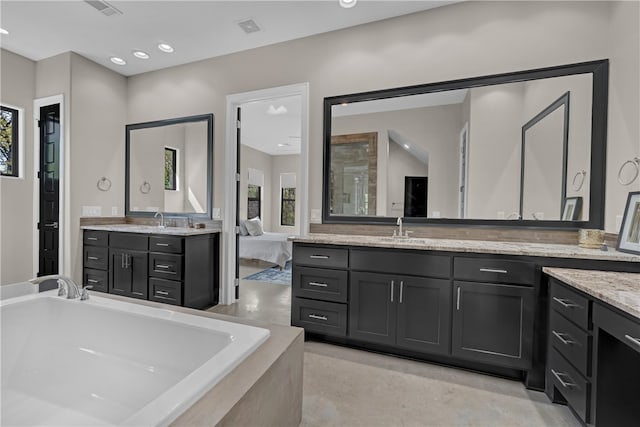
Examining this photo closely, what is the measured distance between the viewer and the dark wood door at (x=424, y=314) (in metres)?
2.07

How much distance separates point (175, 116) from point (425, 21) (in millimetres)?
3047

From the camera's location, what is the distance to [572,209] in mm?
2227

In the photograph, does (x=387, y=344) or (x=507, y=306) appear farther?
(x=387, y=344)

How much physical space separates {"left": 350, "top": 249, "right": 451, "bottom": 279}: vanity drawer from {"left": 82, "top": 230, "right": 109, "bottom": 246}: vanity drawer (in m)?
2.93

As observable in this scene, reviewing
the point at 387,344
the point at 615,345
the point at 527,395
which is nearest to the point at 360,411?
the point at 387,344

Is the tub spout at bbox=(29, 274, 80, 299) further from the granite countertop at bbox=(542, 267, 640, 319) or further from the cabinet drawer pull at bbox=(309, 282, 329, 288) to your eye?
the granite countertop at bbox=(542, 267, 640, 319)

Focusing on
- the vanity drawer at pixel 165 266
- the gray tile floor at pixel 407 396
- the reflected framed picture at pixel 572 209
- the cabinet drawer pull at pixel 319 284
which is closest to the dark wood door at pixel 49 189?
the vanity drawer at pixel 165 266

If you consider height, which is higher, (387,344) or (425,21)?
(425,21)

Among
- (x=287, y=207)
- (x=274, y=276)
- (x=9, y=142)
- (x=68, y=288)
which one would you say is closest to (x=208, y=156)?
(x=68, y=288)

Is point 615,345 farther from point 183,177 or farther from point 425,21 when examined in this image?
point 183,177

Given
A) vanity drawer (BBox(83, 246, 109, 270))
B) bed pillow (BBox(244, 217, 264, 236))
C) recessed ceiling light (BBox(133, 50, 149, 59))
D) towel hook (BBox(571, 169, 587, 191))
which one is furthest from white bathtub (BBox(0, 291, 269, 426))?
bed pillow (BBox(244, 217, 264, 236))

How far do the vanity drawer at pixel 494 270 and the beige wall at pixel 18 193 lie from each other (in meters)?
4.74

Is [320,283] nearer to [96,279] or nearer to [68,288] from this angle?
[68,288]

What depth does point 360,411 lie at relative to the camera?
1673 millimetres
